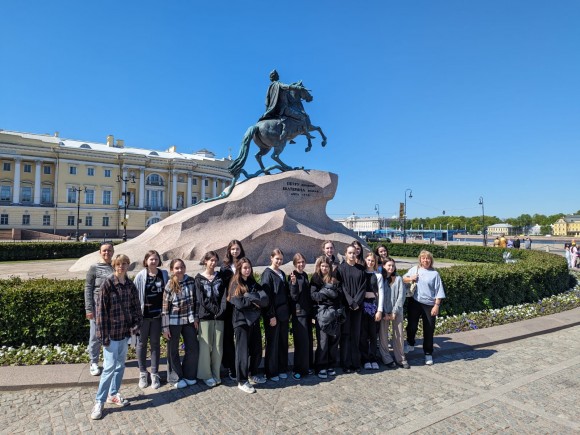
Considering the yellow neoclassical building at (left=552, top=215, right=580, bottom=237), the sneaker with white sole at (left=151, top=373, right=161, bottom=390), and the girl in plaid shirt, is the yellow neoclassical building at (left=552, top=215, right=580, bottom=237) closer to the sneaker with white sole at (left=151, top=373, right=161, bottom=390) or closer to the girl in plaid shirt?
the girl in plaid shirt

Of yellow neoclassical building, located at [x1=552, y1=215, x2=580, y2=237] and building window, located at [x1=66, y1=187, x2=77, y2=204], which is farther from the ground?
building window, located at [x1=66, y1=187, x2=77, y2=204]

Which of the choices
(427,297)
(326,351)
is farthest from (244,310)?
(427,297)

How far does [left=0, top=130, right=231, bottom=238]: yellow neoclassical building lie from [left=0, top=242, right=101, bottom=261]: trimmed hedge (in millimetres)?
28244

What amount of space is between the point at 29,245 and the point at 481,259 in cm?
2582

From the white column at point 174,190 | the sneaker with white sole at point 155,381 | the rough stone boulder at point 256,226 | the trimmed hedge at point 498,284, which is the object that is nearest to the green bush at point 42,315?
the sneaker with white sole at point 155,381

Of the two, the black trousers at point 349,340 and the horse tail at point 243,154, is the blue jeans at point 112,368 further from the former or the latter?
the horse tail at point 243,154

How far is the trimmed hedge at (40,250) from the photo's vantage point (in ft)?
65.9

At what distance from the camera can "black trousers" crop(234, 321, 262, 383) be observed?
4.62 m

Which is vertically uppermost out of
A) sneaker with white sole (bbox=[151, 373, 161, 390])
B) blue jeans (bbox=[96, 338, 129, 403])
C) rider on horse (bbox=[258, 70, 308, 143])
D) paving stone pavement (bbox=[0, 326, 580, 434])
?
rider on horse (bbox=[258, 70, 308, 143])

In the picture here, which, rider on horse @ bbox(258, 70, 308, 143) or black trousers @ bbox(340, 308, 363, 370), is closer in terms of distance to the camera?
black trousers @ bbox(340, 308, 363, 370)

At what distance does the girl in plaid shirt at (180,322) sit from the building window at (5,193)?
2544 inches

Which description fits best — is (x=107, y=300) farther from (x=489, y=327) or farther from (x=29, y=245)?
(x=29, y=245)

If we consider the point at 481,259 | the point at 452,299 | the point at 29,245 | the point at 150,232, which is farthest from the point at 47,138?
the point at 452,299

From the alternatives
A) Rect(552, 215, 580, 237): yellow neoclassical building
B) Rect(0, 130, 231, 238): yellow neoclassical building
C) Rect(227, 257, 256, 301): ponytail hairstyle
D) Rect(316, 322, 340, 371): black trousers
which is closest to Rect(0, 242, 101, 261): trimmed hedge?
Rect(227, 257, 256, 301): ponytail hairstyle
